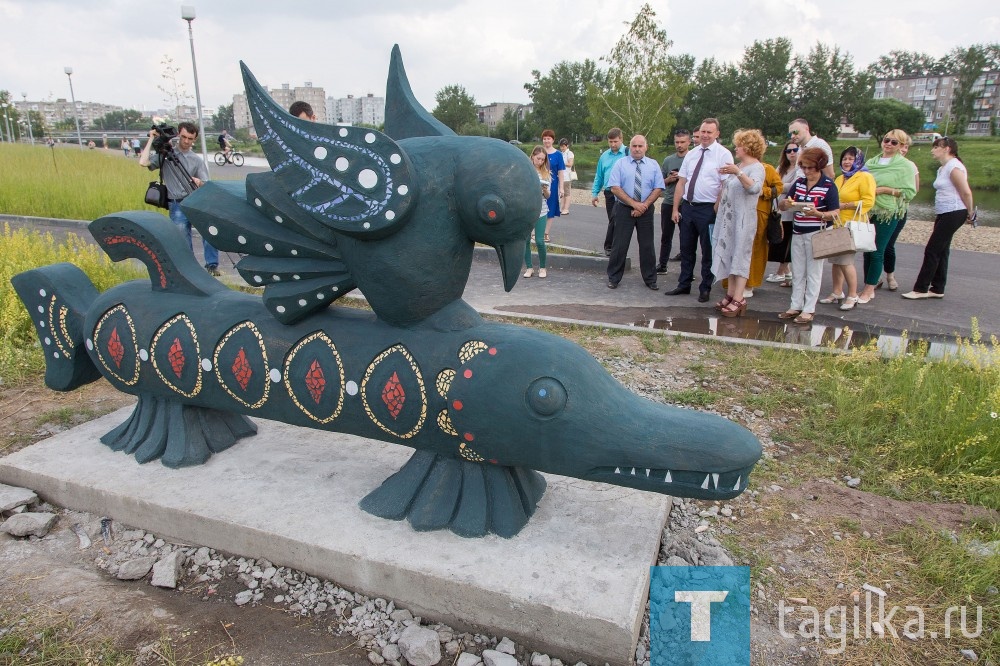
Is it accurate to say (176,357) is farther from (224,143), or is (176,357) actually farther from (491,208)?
(224,143)

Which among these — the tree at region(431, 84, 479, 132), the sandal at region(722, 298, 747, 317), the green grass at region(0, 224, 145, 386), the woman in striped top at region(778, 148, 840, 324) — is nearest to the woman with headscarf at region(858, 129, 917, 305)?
the woman in striped top at region(778, 148, 840, 324)

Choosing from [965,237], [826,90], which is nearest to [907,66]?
[826,90]

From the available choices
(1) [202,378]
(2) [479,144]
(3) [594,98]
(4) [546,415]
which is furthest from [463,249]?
(3) [594,98]

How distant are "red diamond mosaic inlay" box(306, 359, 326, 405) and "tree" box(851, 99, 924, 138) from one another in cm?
5773

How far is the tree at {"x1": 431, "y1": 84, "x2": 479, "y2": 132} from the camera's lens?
54406 mm

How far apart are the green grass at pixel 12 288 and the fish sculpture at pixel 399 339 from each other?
2.28 meters

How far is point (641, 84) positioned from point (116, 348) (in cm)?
2536

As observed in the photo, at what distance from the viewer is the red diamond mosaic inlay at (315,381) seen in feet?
9.01

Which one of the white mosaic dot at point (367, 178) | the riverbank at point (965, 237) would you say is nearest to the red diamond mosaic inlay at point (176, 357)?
the white mosaic dot at point (367, 178)

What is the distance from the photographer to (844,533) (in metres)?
3.07

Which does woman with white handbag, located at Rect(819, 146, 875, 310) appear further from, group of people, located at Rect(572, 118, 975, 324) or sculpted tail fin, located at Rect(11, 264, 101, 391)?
sculpted tail fin, located at Rect(11, 264, 101, 391)

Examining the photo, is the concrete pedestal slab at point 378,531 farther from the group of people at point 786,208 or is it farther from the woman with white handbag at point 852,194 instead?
the woman with white handbag at point 852,194

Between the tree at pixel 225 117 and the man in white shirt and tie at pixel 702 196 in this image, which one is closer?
the man in white shirt and tie at pixel 702 196

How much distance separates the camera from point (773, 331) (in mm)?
6035
